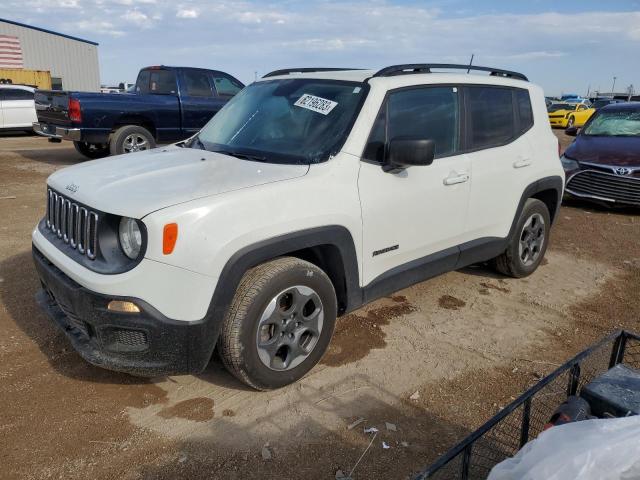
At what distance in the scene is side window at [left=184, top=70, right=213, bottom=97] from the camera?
1045cm

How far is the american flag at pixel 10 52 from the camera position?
2975 centimetres

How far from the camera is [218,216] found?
2.58m

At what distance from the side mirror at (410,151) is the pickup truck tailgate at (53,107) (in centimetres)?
815

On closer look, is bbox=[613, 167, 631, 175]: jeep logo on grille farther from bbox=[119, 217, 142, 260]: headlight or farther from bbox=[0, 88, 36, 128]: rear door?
bbox=[0, 88, 36, 128]: rear door

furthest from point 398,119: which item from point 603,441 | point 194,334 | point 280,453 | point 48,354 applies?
point 48,354

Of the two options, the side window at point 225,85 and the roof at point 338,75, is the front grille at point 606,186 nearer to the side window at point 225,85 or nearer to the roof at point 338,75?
the roof at point 338,75

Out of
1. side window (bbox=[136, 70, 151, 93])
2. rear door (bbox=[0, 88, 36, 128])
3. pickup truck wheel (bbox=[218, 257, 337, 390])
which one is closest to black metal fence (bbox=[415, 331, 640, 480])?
pickup truck wheel (bbox=[218, 257, 337, 390])

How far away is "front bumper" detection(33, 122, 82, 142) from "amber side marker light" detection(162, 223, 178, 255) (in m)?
8.10

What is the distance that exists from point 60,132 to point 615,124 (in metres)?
9.72

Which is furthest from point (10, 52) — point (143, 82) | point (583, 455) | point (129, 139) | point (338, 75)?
point (583, 455)

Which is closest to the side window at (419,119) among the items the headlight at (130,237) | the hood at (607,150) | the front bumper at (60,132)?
the headlight at (130,237)

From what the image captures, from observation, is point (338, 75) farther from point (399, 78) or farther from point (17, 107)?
point (17, 107)

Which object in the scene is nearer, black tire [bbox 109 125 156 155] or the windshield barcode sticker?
the windshield barcode sticker

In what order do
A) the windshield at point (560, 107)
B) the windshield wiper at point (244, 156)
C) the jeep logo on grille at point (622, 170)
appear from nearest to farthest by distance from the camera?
the windshield wiper at point (244, 156) → the jeep logo on grille at point (622, 170) → the windshield at point (560, 107)
